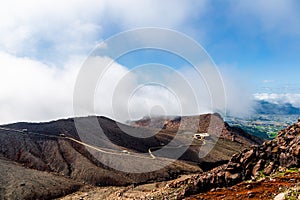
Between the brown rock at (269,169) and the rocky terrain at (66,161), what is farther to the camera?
the rocky terrain at (66,161)

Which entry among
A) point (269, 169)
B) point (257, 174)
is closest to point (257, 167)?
point (257, 174)

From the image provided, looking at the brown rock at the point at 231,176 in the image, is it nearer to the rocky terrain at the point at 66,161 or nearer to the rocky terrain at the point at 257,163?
the rocky terrain at the point at 257,163

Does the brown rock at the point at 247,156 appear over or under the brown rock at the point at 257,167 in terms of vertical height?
over

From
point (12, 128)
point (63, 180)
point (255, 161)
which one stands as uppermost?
point (12, 128)

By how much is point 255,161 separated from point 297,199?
1650cm

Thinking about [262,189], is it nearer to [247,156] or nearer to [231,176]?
[231,176]

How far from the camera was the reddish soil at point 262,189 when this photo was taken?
2577cm

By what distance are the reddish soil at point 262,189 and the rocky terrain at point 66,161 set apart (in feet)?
206

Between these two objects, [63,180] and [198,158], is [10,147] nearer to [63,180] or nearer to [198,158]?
[63,180]

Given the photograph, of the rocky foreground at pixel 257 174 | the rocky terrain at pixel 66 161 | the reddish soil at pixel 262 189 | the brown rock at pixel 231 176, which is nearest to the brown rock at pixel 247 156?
the rocky foreground at pixel 257 174

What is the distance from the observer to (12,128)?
449ft

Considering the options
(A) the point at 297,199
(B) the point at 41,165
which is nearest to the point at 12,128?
(B) the point at 41,165

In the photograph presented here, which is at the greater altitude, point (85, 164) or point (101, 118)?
point (101, 118)

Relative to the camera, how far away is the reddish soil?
84.6 ft
